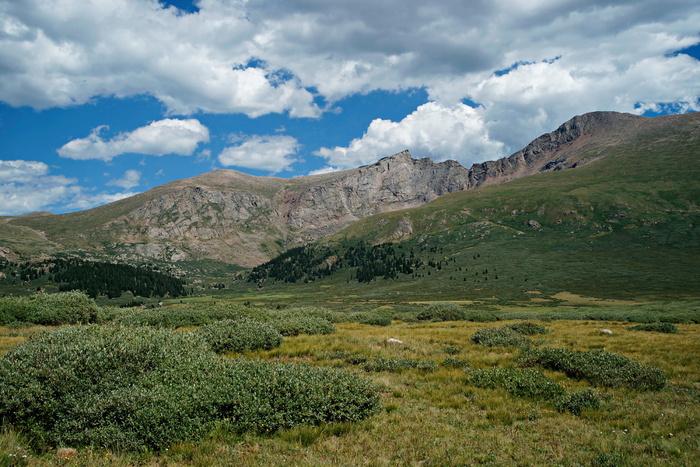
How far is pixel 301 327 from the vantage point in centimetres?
2288

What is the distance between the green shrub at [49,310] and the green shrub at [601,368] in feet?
104

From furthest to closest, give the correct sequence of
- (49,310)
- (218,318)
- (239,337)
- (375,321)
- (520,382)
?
(375,321), (218,318), (49,310), (239,337), (520,382)

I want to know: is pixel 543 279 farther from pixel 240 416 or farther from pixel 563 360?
pixel 240 416

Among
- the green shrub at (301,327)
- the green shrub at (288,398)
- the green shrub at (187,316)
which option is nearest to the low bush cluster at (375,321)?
the green shrub at (301,327)

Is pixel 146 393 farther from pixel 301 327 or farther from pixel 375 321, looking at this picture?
Answer: pixel 375 321

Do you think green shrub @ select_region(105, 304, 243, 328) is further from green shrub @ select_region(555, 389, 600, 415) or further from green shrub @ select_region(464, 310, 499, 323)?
green shrub @ select_region(464, 310, 499, 323)

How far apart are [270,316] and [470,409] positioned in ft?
63.3

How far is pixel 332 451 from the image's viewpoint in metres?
7.39

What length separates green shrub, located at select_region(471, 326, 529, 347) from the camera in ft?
62.8

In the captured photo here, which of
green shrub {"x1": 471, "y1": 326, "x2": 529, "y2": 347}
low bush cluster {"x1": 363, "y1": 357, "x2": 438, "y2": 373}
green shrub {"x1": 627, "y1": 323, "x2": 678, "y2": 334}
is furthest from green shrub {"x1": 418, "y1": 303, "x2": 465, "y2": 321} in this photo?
low bush cluster {"x1": 363, "y1": 357, "x2": 438, "y2": 373}

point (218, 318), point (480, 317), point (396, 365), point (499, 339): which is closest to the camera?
point (396, 365)

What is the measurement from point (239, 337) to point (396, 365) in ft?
25.8

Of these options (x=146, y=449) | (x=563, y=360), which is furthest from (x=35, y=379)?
(x=563, y=360)

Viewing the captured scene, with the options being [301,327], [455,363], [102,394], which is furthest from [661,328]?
[102,394]
